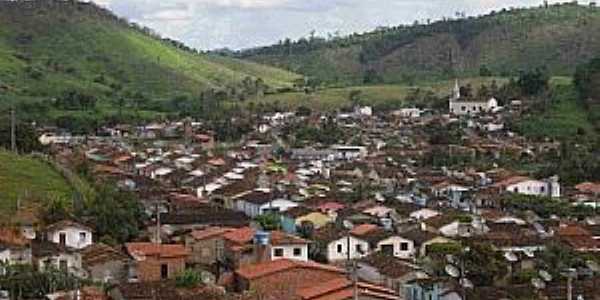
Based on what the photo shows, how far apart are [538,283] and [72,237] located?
15475 millimetres

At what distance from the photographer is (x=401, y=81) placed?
11344 centimetres

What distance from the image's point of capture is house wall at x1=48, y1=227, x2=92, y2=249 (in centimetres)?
3534

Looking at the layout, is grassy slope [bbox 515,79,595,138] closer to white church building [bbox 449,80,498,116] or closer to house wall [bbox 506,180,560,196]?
white church building [bbox 449,80,498,116]

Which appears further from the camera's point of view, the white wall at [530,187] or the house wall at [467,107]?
the house wall at [467,107]

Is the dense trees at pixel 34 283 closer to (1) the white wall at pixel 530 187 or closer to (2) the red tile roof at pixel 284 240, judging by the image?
(2) the red tile roof at pixel 284 240

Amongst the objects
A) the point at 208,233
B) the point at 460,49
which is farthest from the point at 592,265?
the point at 460,49

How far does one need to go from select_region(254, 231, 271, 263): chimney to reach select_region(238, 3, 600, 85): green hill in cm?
7493

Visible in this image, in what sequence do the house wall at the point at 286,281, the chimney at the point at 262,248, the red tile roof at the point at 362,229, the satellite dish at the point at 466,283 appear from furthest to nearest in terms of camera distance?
the red tile roof at the point at 362,229 → the chimney at the point at 262,248 → the house wall at the point at 286,281 → the satellite dish at the point at 466,283

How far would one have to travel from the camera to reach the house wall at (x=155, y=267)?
31339mm

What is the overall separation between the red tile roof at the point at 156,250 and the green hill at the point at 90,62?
59317 mm

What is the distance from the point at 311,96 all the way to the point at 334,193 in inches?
2092

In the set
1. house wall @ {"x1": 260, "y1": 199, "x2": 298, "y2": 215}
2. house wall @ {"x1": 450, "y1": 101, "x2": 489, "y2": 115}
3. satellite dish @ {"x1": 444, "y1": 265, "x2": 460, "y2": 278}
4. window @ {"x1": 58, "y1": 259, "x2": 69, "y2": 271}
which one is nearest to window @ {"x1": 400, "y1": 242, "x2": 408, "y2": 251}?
satellite dish @ {"x1": 444, "y1": 265, "x2": 460, "y2": 278}

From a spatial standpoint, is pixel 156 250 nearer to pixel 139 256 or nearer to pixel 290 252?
pixel 139 256

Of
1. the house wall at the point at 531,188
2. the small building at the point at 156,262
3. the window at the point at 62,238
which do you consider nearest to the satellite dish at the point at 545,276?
the small building at the point at 156,262
